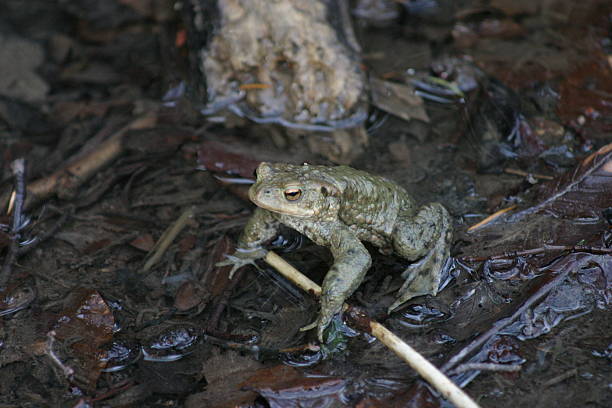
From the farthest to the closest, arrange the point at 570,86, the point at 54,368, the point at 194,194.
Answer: the point at 570,86 → the point at 194,194 → the point at 54,368

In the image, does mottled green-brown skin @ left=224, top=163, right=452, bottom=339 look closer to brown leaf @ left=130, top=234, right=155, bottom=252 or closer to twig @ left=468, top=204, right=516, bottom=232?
twig @ left=468, top=204, right=516, bottom=232

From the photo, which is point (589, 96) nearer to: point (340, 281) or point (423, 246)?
point (423, 246)

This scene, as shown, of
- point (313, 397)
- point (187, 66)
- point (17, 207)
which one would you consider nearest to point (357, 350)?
point (313, 397)

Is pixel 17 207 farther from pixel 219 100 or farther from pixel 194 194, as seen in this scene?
pixel 219 100

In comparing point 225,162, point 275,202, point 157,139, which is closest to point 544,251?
point 275,202

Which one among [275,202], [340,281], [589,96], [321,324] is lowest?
[321,324]

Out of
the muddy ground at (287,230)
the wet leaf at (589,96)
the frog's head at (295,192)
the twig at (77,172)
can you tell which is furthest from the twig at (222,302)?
the wet leaf at (589,96)
